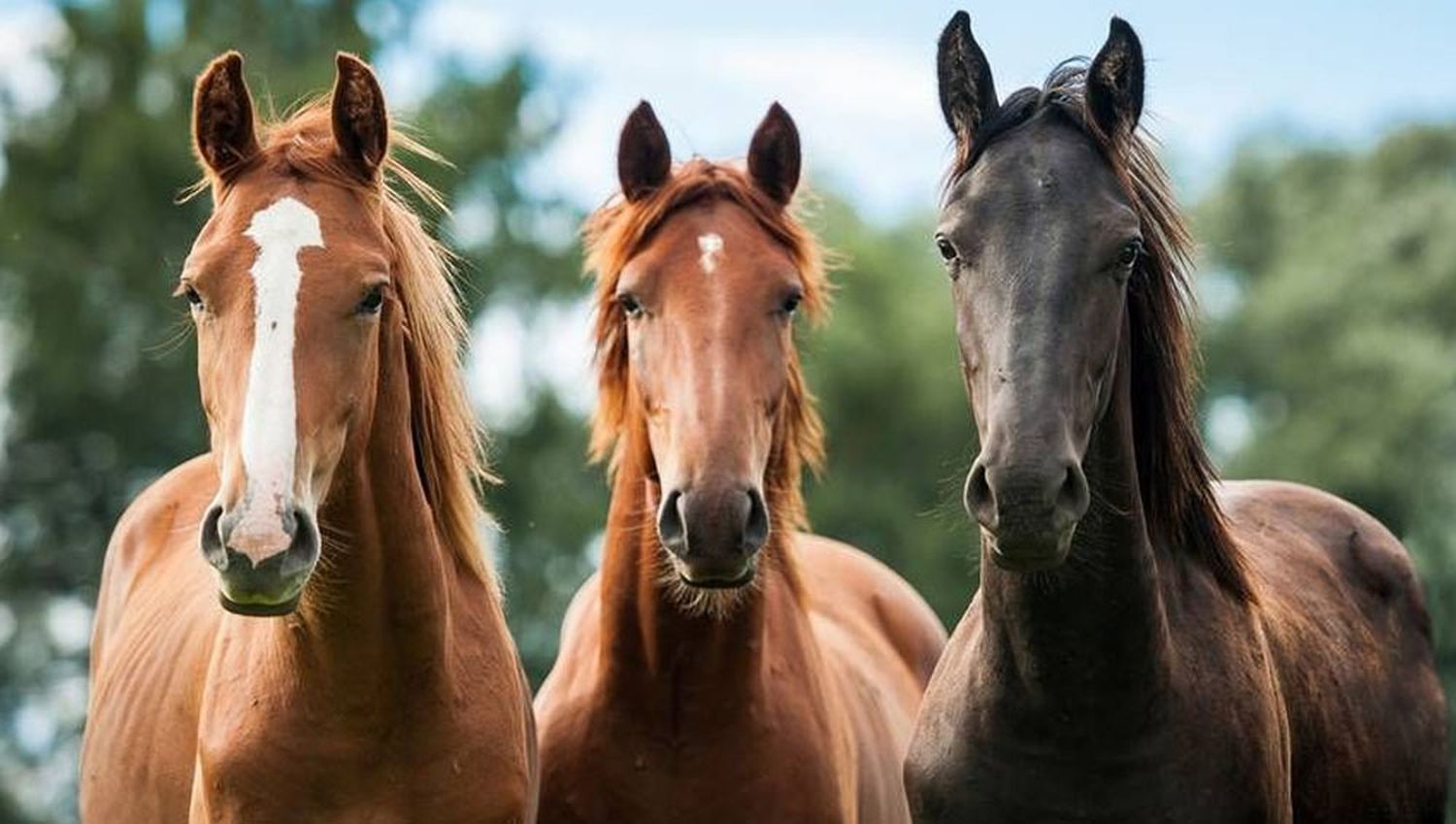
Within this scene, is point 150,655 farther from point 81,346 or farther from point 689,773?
point 81,346

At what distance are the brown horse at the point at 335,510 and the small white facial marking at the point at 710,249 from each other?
0.75 metres

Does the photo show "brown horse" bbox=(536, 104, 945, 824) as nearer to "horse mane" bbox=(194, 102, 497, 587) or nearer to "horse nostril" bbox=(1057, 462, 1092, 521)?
"horse mane" bbox=(194, 102, 497, 587)

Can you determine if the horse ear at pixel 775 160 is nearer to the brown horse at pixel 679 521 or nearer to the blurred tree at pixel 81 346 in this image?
the brown horse at pixel 679 521

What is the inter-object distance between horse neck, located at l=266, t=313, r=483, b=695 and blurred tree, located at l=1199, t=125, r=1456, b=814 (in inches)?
770

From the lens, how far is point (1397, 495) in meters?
28.0

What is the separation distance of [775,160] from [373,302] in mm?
1905

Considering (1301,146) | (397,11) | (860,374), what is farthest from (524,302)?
(1301,146)

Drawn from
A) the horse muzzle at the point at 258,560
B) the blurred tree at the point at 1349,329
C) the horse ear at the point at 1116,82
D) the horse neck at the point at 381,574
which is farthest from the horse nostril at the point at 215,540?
the blurred tree at the point at 1349,329

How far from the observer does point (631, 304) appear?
6551 mm

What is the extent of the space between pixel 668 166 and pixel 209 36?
69.5 ft

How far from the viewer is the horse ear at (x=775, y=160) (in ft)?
22.9

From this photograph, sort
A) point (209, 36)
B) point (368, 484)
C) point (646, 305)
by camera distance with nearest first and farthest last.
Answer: point (368, 484) → point (646, 305) → point (209, 36)

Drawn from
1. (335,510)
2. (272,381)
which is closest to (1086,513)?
(335,510)

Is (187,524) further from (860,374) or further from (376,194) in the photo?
(860,374)
